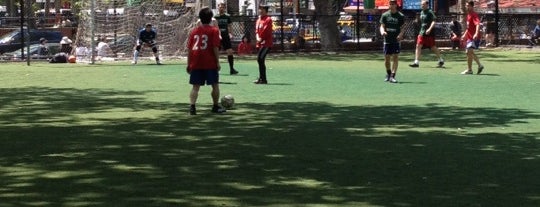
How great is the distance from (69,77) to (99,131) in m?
12.6

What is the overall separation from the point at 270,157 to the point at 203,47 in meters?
4.81

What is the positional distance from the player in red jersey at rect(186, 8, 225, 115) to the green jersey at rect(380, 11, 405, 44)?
24.4 ft

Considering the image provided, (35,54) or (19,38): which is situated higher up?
(19,38)

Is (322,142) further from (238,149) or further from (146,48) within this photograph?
(146,48)

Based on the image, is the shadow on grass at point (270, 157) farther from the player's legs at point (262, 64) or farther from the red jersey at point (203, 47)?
the player's legs at point (262, 64)

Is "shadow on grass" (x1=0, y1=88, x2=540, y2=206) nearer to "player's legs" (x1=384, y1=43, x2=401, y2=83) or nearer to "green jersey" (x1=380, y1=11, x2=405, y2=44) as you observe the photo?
"player's legs" (x1=384, y1=43, x2=401, y2=83)

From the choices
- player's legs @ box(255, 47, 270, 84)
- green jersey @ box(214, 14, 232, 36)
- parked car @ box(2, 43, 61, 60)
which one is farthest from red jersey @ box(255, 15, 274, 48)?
parked car @ box(2, 43, 61, 60)

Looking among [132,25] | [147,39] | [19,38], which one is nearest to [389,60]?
[147,39]

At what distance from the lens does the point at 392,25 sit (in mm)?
22000

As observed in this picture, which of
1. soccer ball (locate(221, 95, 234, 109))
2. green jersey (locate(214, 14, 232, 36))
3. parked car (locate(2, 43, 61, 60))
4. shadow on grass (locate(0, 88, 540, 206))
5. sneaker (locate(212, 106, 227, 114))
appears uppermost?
green jersey (locate(214, 14, 232, 36))

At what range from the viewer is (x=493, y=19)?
42.9 meters

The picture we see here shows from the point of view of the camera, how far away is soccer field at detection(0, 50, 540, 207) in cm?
844

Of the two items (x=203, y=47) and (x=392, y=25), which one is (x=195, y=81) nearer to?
(x=203, y=47)

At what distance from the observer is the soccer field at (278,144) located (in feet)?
27.7
